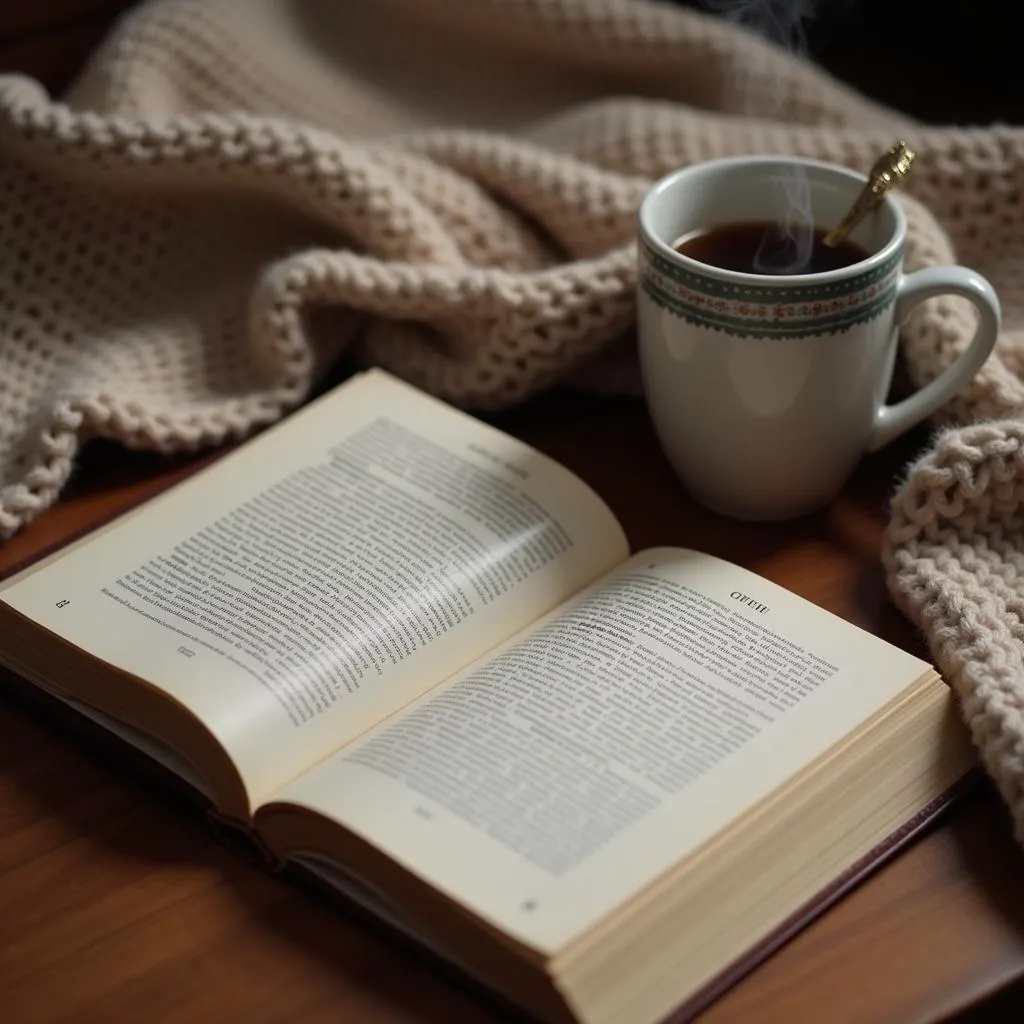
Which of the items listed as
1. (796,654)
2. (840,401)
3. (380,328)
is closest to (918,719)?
(796,654)

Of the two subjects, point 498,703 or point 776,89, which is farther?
point 776,89

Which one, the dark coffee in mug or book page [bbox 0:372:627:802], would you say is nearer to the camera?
book page [bbox 0:372:627:802]

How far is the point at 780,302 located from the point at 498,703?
9.2 inches

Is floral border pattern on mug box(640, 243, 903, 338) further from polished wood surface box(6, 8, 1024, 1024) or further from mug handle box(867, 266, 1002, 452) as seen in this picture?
polished wood surface box(6, 8, 1024, 1024)

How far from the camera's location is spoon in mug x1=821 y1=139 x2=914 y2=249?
73 cm

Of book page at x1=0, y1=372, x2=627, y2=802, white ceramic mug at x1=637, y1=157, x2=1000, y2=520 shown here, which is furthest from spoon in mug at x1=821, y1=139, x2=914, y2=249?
book page at x1=0, y1=372, x2=627, y2=802

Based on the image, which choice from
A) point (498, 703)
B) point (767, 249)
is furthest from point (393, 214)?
point (498, 703)

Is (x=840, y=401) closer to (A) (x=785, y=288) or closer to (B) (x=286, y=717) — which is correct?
(A) (x=785, y=288)

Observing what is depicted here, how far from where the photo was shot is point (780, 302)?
2.26 feet

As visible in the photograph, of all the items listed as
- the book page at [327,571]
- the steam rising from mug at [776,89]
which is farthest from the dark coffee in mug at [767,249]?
the book page at [327,571]

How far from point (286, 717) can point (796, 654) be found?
230 millimetres

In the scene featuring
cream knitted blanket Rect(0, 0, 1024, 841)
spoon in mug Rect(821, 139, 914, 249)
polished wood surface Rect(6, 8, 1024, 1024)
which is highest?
spoon in mug Rect(821, 139, 914, 249)

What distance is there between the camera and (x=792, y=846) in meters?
0.59

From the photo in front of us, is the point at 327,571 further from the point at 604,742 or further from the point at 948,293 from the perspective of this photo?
the point at 948,293
